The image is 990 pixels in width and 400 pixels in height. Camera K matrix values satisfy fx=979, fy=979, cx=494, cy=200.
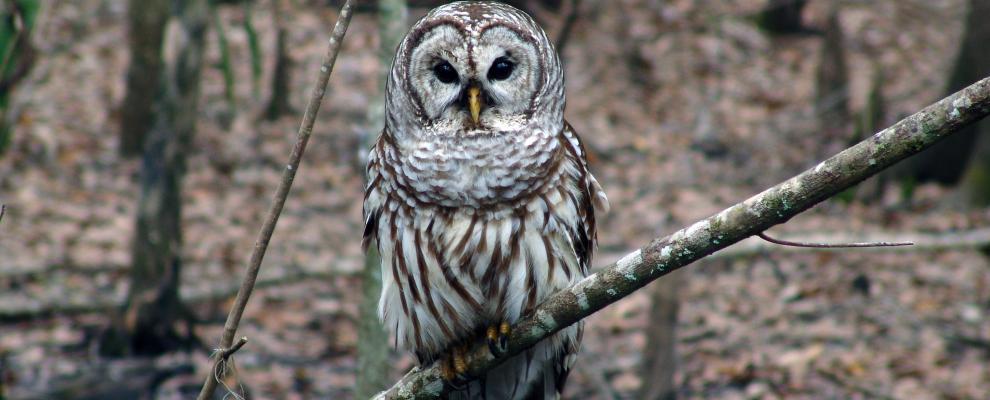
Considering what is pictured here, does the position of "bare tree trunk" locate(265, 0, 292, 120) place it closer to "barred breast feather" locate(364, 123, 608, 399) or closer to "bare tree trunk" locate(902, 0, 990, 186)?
"bare tree trunk" locate(902, 0, 990, 186)

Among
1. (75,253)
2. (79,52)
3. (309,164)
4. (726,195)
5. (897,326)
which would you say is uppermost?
(79,52)

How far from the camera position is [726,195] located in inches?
428

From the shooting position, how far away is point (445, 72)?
12.3 feet

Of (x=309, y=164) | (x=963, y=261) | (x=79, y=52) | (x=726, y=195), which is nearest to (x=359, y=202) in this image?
(x=309, y=164)

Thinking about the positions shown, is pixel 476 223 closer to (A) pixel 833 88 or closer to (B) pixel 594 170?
(B) pixel 594 170

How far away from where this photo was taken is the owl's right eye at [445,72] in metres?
3.71

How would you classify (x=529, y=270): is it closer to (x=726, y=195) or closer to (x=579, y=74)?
(x=726, y=195)

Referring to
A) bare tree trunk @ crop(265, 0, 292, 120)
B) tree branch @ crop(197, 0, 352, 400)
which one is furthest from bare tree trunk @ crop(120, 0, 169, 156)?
tree branch @ crop(197, 0, 352, 400)

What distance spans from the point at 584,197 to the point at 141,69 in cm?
793

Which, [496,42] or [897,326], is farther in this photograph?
[897,326]

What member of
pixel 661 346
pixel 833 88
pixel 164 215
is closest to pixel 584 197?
pixel 661 346

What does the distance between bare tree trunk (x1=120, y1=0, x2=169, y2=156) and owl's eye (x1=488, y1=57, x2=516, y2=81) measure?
7172 mm

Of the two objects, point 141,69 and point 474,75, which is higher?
point 141,69

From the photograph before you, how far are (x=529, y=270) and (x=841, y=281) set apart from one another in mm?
5659
